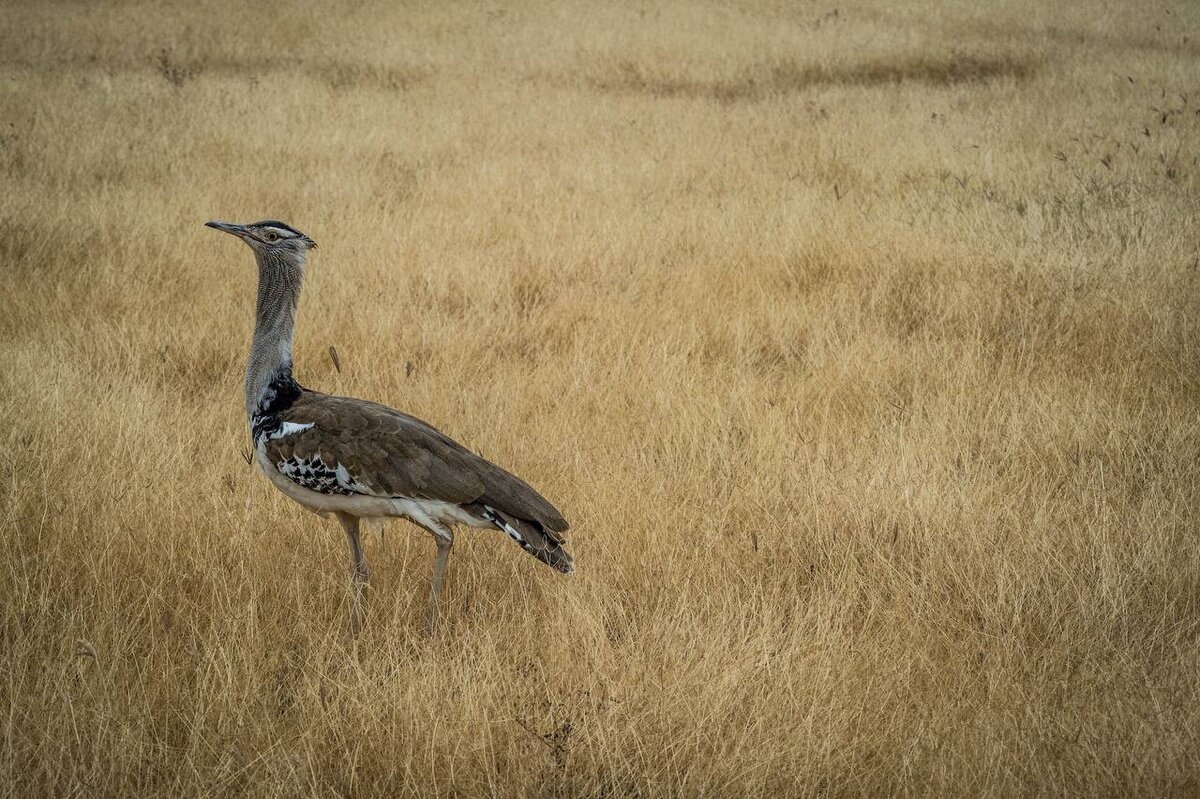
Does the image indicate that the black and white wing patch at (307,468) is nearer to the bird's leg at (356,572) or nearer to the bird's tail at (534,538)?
the bird's leg at (356,572)

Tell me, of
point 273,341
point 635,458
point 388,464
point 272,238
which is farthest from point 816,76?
point 388,464

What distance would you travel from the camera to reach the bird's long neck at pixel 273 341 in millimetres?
2850

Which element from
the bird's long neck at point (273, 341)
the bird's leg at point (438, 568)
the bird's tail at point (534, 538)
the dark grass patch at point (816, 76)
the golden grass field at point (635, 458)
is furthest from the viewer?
the dark grass patch at point (816, 76)

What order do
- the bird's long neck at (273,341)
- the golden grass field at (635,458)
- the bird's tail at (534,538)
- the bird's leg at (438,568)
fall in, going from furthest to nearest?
the bird's long neck at (273,341) < the bird's leg at (438,568) < the bird's tail at (534,538) < the golden grass field at (635,458)

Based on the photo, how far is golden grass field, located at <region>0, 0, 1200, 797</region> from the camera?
221 centimetres

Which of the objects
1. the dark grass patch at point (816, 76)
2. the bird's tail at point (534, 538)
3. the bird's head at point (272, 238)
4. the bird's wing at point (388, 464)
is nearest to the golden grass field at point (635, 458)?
the bird's tail at point (534, 538)

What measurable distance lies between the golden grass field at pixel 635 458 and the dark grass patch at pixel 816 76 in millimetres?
3273

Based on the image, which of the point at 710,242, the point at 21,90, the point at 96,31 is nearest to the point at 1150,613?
the point at 710,242

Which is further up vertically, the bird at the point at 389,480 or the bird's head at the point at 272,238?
the bird's head at the point at 272,238

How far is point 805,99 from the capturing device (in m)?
11.6

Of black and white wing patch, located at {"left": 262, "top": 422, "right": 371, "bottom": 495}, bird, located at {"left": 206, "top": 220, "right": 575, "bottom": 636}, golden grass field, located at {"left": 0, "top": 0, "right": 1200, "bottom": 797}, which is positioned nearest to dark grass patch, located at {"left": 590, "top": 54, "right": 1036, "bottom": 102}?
golden grass field, located at {"left": 0, "top": 0, "right": 1200, "bottom": 797}

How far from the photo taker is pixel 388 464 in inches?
101

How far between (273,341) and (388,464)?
63cm

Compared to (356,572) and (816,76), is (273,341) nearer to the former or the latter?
(356,572)
